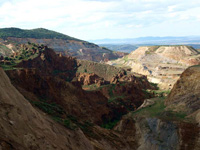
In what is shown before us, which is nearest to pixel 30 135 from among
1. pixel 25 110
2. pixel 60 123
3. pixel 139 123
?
pixel 25 110

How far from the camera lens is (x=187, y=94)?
35.2 m

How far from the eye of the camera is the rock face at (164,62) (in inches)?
4035

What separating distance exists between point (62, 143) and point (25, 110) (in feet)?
12.0

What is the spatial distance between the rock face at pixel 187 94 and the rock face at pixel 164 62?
1904 inches

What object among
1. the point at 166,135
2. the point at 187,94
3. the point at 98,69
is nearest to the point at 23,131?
the point at 166,135

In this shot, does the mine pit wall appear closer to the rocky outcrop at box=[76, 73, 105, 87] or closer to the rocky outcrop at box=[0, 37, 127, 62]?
the rocky outcrop at box=[76, 73, 105, 87]

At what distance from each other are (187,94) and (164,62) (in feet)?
316

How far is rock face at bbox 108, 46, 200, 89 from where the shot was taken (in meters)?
102

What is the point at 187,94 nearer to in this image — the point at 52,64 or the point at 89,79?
the point at 89,79

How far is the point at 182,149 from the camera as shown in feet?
84.1

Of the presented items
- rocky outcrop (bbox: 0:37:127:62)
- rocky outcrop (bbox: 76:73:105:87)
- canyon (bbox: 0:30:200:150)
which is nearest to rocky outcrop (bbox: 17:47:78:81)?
canyon (bbox: 0:30:200:150)

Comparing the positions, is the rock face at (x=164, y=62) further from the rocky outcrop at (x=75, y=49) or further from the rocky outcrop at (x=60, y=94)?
the rocky outcrop at (x=60, y=94)

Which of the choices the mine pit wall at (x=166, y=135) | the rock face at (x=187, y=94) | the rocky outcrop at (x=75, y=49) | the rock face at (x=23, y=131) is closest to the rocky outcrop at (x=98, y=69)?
the rocky outcrop at (x=75, y=49)

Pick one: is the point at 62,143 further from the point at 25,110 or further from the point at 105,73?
the point at 105,73
